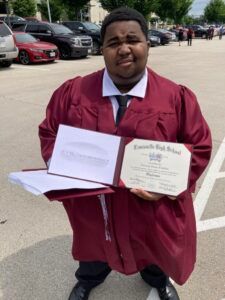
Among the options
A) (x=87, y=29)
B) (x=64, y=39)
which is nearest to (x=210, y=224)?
(x=64, y=39)

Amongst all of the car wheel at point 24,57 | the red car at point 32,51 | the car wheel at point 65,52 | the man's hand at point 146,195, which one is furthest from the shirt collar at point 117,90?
the car wheel at point 65,52

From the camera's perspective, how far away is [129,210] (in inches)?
75.0

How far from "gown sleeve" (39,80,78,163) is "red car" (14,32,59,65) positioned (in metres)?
13.5

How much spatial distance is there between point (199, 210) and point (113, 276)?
1273 mm

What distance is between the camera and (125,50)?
1680 mm

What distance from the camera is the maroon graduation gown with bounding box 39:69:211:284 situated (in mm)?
1760

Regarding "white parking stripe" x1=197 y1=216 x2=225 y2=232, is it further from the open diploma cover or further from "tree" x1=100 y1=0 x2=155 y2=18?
"tree" x1=100 y1=0 x2=155 y2=18

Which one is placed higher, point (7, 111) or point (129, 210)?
point (129, 210)

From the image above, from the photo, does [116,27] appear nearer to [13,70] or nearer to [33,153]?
[33,153]

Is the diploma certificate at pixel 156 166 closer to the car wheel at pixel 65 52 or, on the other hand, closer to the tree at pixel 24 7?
the car wheel at pixel 65 52

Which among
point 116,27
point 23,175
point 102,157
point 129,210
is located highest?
point 116,27

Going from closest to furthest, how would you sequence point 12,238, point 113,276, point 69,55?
point 113,276
point 12,238
point 69,55

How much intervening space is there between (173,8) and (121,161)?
5153 cm

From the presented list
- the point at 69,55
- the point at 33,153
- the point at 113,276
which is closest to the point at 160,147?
the point at 113,276
